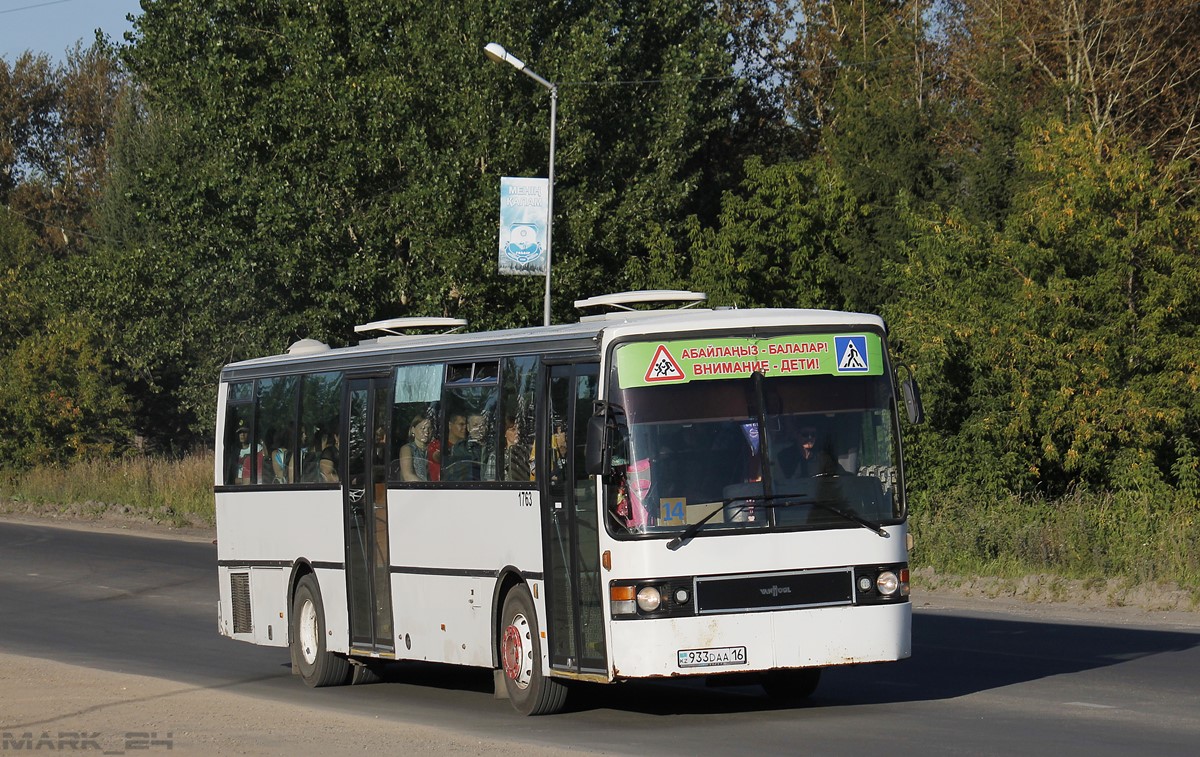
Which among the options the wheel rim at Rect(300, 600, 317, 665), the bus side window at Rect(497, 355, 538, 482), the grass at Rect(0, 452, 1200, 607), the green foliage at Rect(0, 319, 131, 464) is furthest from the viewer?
the green foliage at Rect(0, 319, 131, 464)

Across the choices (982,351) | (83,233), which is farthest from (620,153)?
(83,233)

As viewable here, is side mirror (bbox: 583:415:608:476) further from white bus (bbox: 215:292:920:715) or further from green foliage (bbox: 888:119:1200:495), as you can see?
green foliage (bbox: 888:119:1200:495)

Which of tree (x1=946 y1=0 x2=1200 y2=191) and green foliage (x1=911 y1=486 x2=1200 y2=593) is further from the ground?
tree (x1=946 y1=0 x2=1200 y2=191)

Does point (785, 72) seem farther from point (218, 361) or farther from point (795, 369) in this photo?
point (795, 369)

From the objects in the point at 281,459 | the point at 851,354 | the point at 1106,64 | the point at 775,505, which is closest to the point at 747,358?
the point at 851,354

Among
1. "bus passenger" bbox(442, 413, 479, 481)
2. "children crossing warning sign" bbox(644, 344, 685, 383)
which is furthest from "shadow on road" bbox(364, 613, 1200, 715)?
"children crossing warning sign" bbox(644, 344, 685, 383)

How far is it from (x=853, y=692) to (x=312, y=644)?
5.57 m

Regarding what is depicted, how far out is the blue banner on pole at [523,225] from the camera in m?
32.2

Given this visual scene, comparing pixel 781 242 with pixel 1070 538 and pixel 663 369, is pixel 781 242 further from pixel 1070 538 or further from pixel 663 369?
pixel 663 369

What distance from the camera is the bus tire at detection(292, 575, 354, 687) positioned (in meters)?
16.7

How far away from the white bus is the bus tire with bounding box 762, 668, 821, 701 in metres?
0.03

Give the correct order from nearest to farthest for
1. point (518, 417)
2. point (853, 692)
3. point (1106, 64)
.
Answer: point (518, 417) < point (853, 692) < point (1106, 64)

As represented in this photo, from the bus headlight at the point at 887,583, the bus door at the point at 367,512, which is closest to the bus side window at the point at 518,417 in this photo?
the bus door at the point at 367,512

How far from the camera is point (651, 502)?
11992 mm
